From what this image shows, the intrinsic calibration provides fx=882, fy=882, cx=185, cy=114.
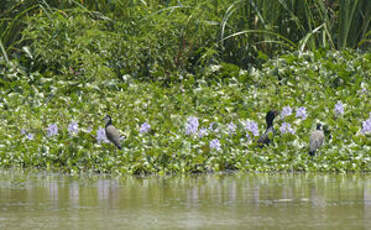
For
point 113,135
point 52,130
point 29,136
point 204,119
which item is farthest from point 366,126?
point 29,136

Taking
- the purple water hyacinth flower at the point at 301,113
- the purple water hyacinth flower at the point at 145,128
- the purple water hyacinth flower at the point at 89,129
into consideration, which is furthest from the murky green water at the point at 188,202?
the purple water hyacinth flower at the point at 301,113

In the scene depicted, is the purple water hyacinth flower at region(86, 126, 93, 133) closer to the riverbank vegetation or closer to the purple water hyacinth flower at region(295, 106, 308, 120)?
the riverbank vegetation

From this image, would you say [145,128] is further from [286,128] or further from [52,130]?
[286,128]

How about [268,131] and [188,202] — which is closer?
[188,202]

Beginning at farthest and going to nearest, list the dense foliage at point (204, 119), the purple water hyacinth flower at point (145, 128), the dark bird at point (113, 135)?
the purple water hyacinth flower at point (145, 128)
the dark bird at point (113, 135)
the dense foliage at point (204, 119)

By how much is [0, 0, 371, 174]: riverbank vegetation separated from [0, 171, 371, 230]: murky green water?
721 mm

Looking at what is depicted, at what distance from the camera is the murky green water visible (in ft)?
18.6

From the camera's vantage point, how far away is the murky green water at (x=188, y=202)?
5664 millimetres

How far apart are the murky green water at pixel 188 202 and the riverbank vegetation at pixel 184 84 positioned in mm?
721

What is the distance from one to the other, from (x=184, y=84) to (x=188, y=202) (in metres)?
6.72

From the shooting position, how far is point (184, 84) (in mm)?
13320

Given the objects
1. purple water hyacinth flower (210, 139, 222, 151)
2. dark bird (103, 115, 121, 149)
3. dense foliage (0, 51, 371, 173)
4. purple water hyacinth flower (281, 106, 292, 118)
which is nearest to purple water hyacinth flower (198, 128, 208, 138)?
dense foliage (0, 51, 371, 173)

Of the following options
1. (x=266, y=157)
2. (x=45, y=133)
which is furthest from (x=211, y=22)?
(x=266, y=157)

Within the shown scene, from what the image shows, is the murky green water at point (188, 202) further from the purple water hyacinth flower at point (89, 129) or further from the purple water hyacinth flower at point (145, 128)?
the purple water hyacinth flower at point (145, 128)
